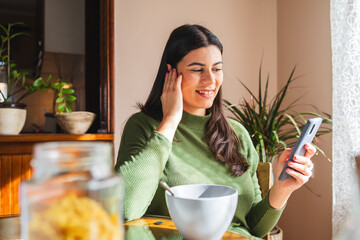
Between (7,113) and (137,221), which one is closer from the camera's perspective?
(137,221)

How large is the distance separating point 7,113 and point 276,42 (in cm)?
229

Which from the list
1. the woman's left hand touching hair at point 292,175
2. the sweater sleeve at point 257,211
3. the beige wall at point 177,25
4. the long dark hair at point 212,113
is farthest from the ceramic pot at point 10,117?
the woman's left hand touching hair at point 292,175

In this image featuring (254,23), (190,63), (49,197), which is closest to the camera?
(49,197)

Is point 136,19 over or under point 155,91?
over

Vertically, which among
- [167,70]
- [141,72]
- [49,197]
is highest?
[141,72]

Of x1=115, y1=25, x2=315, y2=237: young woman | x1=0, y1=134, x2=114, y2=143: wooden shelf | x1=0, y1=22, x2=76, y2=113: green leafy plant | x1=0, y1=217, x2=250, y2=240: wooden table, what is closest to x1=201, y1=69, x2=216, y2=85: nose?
x1=115, y1=25, x2=315, y2=237: young woman

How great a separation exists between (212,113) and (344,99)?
111 cm

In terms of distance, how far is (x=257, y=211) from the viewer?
1.04m

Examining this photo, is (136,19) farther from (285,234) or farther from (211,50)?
(285,234)

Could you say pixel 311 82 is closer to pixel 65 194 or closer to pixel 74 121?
pixel 74 121

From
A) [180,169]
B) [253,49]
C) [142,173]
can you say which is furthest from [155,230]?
[253,49]

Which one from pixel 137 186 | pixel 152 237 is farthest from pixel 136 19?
pixel 152 237

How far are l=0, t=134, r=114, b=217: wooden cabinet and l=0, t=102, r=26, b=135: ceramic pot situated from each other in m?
0.04

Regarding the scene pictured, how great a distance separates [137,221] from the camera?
843 mm
